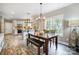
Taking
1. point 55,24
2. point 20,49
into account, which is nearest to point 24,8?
point 55,24

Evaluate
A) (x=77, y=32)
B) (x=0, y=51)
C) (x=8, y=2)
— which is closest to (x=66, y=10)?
(x=77, y=32)

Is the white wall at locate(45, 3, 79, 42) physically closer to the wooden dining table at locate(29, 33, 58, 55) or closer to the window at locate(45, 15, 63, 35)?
the window at locate(45, 15, 63, 35)

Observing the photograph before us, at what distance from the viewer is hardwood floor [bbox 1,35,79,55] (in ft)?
8.53

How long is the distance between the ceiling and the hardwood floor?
1.58 feet

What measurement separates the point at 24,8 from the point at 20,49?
86cm

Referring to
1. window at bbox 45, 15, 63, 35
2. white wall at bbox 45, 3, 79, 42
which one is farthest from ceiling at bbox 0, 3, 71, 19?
window at bbox 45, 15, 63, 35

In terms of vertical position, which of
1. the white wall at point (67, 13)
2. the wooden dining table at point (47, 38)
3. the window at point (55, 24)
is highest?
the white wall at point (67, 13)

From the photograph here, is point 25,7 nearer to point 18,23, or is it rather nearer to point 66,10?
point 18,23

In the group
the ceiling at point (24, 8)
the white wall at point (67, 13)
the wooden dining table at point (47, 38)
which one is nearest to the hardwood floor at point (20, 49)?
the wooden dining table at point (47, 38)

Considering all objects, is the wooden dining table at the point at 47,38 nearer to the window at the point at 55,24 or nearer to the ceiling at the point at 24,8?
the window at the point at 55,24

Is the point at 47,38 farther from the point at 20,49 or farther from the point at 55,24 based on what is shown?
the point at 20,49

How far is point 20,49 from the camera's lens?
2.62 metres

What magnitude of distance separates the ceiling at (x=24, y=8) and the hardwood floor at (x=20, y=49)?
0.48 m

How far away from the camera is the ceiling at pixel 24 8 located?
8.45ft
